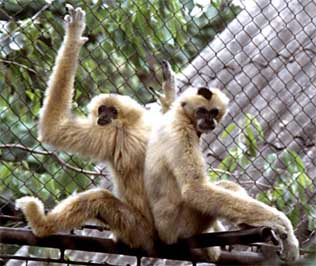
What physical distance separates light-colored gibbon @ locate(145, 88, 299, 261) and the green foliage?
0.80 meters

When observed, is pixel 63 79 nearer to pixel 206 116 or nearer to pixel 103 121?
pixel 103 121

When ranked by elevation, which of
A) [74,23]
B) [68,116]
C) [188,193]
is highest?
[74,23]

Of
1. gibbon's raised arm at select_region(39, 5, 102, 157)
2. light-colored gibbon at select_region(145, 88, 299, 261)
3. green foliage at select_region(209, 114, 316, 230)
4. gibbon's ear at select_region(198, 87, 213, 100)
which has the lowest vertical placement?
green foliage at select_region(209, 114, 316, 230)

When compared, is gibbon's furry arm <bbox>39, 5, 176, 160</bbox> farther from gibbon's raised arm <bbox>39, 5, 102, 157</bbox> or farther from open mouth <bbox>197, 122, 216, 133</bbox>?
open mouth <bbox>197, 122, 216, 133</bbox>

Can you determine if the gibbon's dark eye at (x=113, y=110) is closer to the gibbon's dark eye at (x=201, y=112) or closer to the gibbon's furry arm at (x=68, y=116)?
the gibbon's furry arm at (x=68, y=116)

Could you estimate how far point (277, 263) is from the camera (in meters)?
0.73

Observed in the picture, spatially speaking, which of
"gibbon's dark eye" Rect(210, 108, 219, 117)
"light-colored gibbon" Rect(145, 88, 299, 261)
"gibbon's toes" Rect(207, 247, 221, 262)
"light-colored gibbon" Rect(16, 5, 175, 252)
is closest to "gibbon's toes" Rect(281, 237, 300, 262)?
"light-colored gibbon" Rect(145, 88, 299, 261)

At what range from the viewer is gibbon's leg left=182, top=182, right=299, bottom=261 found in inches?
101

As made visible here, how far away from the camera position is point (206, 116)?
9.97 feet

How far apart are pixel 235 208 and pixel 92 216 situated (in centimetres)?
56

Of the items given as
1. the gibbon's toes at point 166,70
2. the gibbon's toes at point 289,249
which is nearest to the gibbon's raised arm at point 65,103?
the gibbon's toes at point 166,70

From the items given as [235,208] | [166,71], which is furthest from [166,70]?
[235,208]

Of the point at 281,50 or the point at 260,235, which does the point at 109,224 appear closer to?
the point at 260,235

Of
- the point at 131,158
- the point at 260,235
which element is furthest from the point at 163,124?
the point at 260,235
